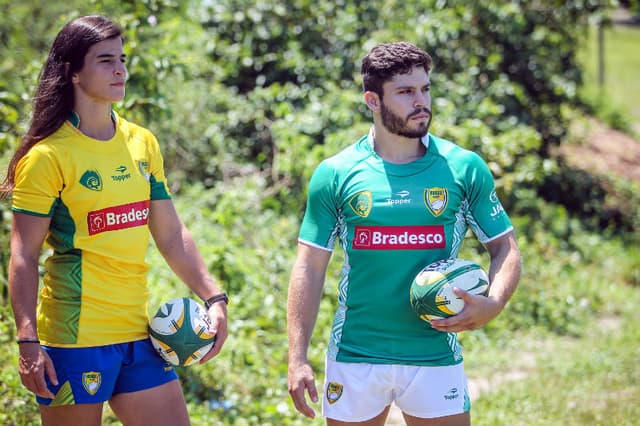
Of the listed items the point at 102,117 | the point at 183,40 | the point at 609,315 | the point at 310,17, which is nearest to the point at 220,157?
the point at 183,40

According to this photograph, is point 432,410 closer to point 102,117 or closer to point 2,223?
point 102,117

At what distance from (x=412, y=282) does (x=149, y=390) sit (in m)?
1.13

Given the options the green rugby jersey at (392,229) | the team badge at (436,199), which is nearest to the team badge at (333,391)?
the green rugby jersey at (392,229)

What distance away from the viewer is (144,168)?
3.77 metres

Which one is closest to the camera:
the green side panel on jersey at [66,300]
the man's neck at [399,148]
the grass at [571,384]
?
the green side panel on jersey at [66,300]

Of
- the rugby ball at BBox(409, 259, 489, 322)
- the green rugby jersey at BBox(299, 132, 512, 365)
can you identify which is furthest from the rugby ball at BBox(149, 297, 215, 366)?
the rugby ball at BBox(409, 259, 489, 322)

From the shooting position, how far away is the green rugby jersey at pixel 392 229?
3.64 metres

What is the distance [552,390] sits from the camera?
21.9ft

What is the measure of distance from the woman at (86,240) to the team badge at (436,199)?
1.15 metres

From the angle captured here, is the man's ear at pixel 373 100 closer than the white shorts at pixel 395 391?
No

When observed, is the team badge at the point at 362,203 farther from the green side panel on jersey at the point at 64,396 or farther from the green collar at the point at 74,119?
the green side panel on jersey at the point at 64,396

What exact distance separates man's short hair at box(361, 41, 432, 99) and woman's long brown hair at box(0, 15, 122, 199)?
3.53 feet

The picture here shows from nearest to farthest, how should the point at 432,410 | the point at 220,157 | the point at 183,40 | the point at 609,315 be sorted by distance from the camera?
the point at 432,410 < the point at 609,315 < the point at 220,157 < the point at 183,40

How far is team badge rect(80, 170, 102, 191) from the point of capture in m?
3.54
